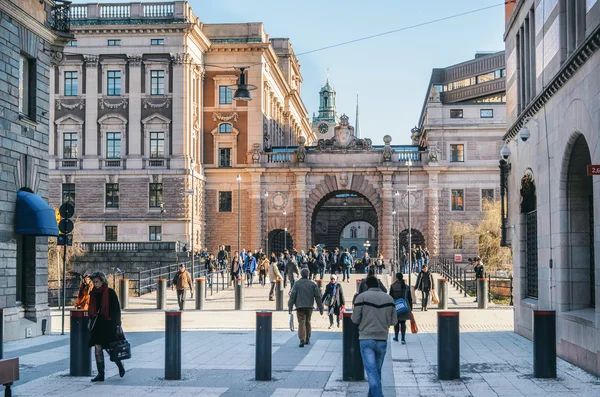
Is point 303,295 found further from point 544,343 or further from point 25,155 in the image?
point 25,155

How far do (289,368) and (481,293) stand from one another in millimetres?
18288

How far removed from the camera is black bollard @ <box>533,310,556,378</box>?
15.0 meters

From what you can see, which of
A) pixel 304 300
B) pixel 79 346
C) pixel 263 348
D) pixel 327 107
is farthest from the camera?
pixel 327 107

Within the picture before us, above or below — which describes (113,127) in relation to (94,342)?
above

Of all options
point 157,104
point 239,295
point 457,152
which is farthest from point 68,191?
point 239,295

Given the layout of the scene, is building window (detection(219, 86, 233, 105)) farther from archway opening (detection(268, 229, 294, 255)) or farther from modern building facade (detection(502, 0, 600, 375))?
modern building facade (detection(502, 0, 600, 375))

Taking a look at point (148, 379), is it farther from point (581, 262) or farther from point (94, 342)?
point (581, 262)

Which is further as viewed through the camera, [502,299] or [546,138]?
[502,299]

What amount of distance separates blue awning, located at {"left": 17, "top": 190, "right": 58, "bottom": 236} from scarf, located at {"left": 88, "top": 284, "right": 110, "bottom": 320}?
6.98 m

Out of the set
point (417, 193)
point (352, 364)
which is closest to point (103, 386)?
point (352, 364)

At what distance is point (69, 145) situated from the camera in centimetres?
6788

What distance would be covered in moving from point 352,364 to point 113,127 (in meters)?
54.9

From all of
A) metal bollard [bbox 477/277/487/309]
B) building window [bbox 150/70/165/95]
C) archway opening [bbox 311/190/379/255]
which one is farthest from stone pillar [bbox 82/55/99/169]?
metal bollard [bbox 477/277/487/309]

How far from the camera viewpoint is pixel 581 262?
17938 mm
